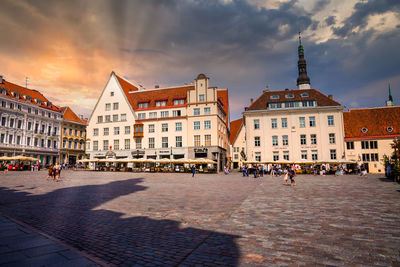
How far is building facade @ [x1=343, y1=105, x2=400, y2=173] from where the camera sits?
152 feet

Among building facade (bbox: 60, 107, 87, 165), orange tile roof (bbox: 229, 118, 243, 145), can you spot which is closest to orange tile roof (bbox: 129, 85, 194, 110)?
building facade (bbox: 60, 107, 87, 165)

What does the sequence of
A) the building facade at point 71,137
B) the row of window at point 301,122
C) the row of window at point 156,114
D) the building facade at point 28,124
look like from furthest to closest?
the building facade at point 71,137, the row of window at point 156,114, the building facade at point 28,124, the row of window at point 301,122

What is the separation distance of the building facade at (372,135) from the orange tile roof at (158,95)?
35.4m

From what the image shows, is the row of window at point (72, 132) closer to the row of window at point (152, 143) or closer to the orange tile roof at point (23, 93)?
the orange tile roof at point (23, 93)

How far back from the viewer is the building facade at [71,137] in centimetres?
6731

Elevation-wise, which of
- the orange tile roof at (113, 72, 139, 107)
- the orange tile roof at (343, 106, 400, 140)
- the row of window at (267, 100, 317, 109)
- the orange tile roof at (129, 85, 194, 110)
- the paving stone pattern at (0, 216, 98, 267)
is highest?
the orange tile roof at (113, 72, 139, 107)

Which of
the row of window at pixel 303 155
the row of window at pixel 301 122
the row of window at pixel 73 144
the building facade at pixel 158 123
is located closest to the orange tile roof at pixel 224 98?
the building facade at pixel 158 123

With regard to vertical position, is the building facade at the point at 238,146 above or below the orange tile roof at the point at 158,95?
below

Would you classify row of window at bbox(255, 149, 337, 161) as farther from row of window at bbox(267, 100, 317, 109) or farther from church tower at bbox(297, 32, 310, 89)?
church tower at bbox(297, 32, 310, 89)

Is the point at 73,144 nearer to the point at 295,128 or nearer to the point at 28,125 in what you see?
the point at 28,125

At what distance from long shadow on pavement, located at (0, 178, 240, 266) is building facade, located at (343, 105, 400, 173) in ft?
166

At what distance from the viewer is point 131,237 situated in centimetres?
627

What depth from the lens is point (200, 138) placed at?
169ft

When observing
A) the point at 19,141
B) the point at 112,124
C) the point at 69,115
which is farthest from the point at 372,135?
the point at 69,115
